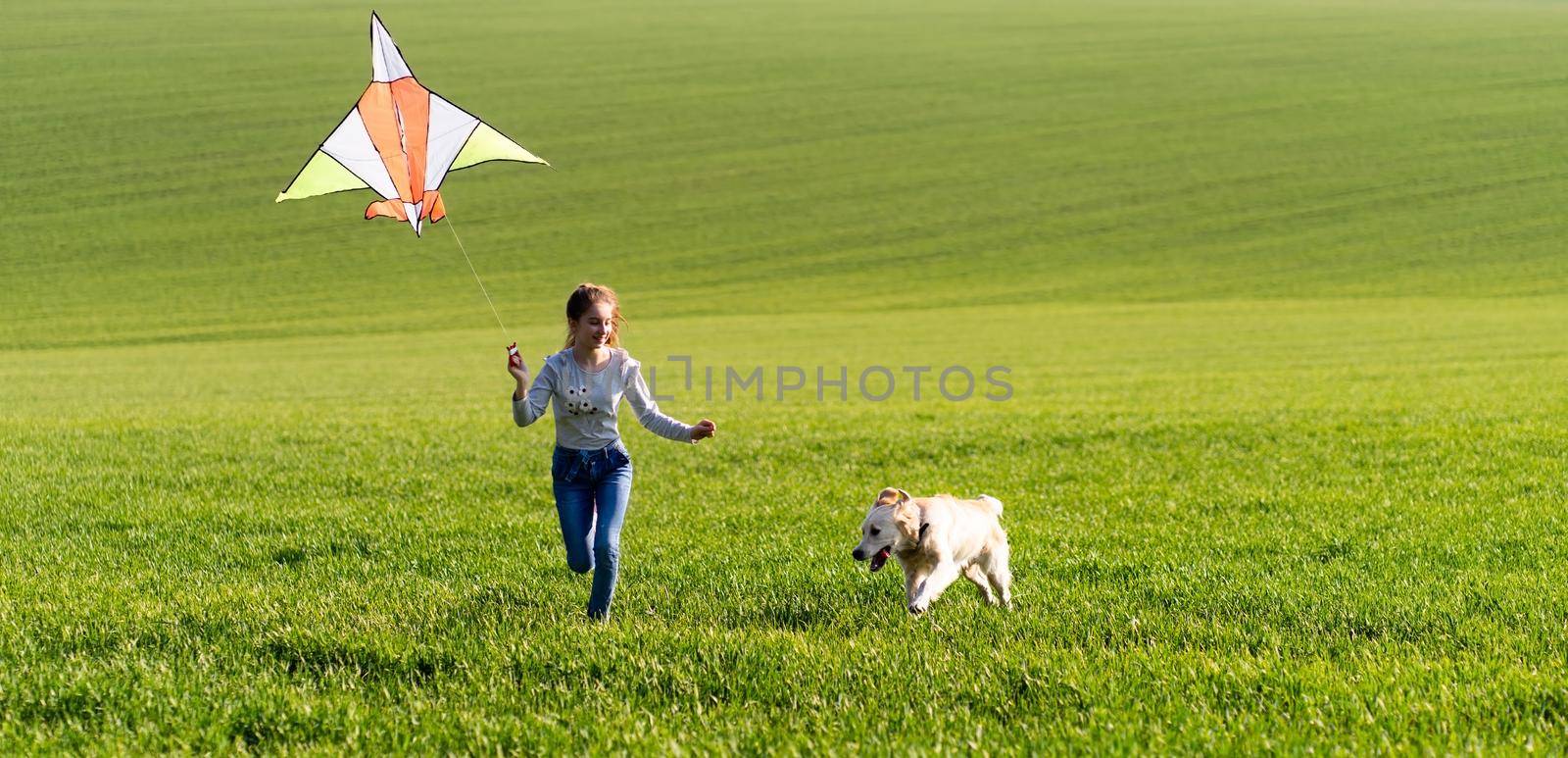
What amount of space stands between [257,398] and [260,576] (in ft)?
61.2

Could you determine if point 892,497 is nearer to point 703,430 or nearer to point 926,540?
point 926,540

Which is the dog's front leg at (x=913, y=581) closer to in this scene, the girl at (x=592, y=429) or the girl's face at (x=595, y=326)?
the girl at (x=592, y=429)

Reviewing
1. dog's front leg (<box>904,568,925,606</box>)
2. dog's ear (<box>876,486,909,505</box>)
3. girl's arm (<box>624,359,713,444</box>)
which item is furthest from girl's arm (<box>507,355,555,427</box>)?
dog's front leg (<box>904,568,925,606</box>)

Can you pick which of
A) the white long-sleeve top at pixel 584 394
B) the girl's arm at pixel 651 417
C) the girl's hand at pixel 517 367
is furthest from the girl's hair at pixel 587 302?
the girl's hand at pixel 517 367

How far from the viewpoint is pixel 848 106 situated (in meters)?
76.8

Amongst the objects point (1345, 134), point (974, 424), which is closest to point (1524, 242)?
point (1345, 134)

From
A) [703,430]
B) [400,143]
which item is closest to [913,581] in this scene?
[703,430]

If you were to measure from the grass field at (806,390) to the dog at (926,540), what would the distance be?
260 mm

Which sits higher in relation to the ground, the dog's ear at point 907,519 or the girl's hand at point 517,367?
the girl's hand at point 517,367

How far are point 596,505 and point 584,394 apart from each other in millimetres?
675

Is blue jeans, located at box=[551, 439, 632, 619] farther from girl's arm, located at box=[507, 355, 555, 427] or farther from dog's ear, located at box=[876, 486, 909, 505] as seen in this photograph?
dog's ear, located at box=[876, 486, 909, 505]

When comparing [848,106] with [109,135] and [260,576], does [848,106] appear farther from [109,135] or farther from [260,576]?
[260,576]

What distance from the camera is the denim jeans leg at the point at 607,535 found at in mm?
6605

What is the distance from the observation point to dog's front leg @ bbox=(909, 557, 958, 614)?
6352 millimetres
